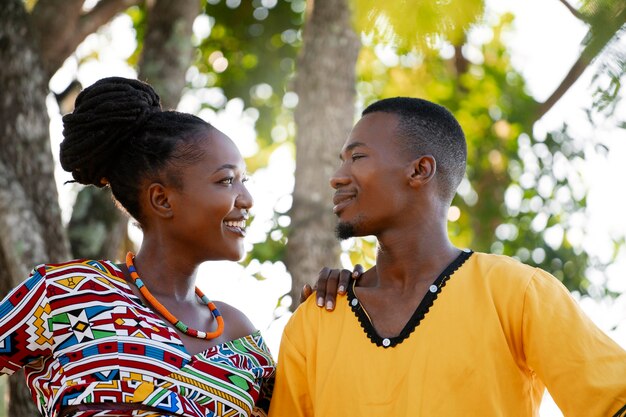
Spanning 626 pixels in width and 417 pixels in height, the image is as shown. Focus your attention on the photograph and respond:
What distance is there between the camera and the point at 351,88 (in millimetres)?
5430

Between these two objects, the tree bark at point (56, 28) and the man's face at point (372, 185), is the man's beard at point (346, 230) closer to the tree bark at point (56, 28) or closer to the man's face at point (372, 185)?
the man's face at point (372, 185)

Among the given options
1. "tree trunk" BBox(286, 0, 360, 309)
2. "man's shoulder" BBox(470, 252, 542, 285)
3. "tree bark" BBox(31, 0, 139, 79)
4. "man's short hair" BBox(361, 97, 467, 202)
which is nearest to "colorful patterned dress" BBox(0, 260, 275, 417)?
"man's shoulder" BBox(470, 252, 542, 285)

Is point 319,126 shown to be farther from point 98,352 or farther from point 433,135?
point 98,352

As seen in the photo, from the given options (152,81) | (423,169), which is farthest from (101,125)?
(152,81)

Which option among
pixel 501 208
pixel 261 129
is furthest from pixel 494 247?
pixel 261 129

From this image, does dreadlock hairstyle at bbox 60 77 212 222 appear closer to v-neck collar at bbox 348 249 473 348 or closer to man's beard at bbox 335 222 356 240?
man's beard at bbox 335 222 356 240

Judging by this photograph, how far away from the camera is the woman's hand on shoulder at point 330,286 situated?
12.6 ft

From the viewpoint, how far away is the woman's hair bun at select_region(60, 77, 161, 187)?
383cm

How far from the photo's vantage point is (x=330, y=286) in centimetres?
386

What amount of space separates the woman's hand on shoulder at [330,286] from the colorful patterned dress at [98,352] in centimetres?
45

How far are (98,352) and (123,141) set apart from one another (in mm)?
853

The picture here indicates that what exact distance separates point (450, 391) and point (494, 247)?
4800 mm

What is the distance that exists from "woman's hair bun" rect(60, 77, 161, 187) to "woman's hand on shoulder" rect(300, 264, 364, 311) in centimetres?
90

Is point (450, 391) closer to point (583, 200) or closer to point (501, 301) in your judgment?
point (501, 301)
